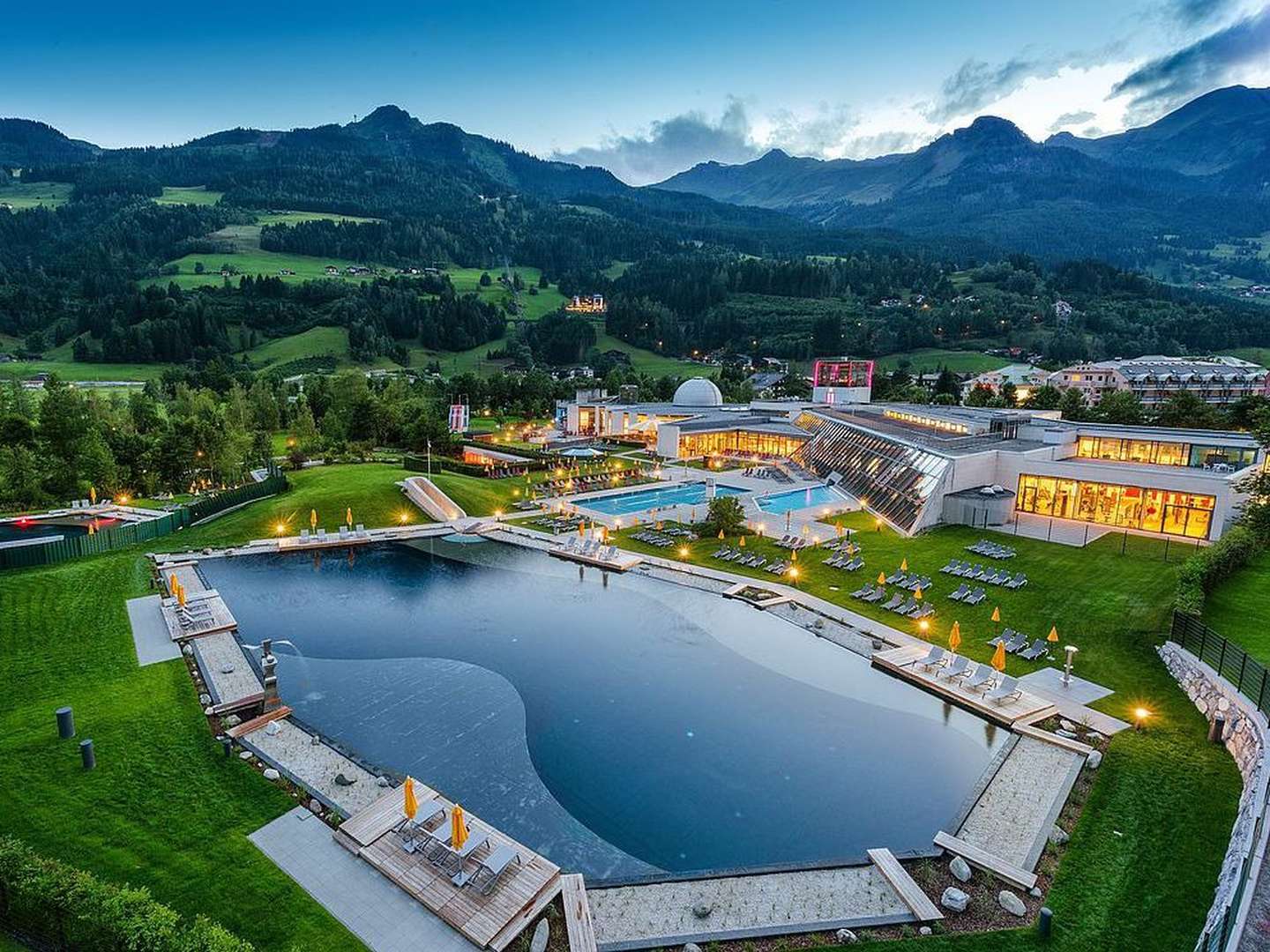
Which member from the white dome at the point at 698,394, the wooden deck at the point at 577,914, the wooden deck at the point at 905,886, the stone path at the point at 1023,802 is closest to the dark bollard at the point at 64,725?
the wooden deck at the point at 577,914

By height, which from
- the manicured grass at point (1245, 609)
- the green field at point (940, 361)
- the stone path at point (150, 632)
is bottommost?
the stone path at point (150, 632)

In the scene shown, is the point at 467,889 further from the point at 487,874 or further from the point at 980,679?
the point at 980,679

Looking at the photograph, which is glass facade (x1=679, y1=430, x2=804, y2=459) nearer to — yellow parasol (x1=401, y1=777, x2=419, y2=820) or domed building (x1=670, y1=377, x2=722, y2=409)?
domed building (x1=670, y1=377, x2=722, y2=409)

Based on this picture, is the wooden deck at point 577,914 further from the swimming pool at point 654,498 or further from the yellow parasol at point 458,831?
the swimming pool at point 654,498

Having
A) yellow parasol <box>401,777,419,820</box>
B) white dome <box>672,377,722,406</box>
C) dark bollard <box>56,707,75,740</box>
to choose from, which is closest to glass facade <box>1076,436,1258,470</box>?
white dome <box>672,377,722,406</box>

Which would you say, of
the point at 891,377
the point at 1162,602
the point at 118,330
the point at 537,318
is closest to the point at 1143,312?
the point at 891,377

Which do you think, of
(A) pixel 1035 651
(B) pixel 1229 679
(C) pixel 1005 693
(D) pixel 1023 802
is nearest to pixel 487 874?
(D) pixel 1023 802
